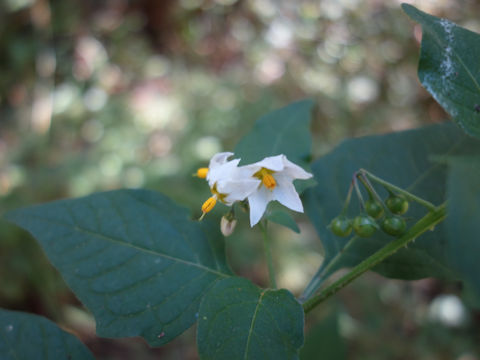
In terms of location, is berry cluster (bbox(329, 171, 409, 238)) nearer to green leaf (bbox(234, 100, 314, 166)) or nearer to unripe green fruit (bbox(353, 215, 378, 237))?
unripe green fruit (bbox(353, 215, 378, 237))

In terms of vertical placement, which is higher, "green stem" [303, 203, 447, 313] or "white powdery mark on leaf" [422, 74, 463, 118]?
"white powdery mark on leaf" [422, 74, 463, 118]

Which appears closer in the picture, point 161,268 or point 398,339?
point 161,268

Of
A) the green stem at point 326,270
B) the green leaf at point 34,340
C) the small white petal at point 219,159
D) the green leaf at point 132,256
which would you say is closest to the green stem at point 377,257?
the green stem at point 326,270

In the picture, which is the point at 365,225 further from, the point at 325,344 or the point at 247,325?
the point at 325,344

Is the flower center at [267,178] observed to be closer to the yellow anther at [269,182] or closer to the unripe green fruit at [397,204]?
the yellow anther at [269,182]

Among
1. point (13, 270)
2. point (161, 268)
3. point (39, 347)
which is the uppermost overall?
point (161, 268)

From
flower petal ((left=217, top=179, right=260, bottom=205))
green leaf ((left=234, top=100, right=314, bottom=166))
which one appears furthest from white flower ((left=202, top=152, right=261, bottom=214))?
green leaf ((left=234, top=100, right=314, bottom=166))

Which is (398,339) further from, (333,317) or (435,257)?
(435,257)

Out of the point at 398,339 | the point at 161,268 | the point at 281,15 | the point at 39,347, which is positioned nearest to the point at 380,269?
the point at 161,268
